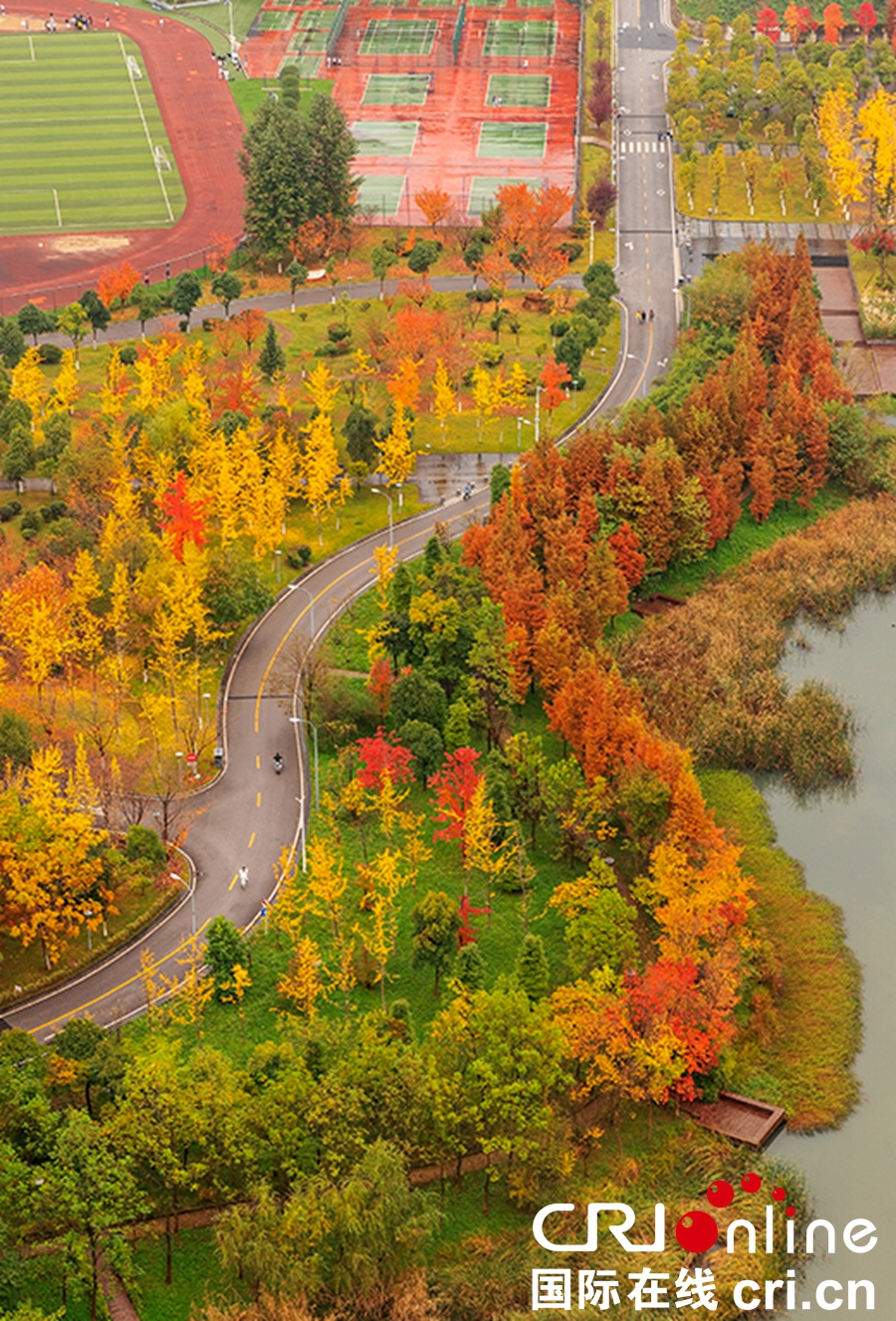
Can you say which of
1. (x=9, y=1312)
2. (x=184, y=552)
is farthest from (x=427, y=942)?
(x=184, y=552)

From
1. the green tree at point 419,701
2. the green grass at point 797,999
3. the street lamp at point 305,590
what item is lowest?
the green grass at point 797,999

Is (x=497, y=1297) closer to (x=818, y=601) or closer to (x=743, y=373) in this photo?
(x=818, y=601)

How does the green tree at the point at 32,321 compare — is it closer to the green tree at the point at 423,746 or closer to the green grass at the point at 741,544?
the green grass at the point at 741,544

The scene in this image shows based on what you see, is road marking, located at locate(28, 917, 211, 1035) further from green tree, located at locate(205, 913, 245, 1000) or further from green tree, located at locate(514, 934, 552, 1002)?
green tree, located at locate(514, 934, 552, 1002)

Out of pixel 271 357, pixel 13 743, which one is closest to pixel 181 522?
pixel 13 743

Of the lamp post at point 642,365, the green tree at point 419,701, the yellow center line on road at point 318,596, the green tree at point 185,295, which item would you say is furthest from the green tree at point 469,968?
the green tree at point 185,295

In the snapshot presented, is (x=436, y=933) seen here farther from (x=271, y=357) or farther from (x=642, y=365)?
(x=642, y=365)
